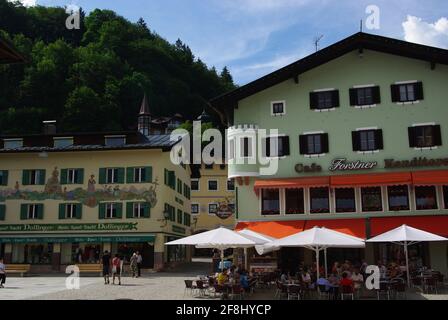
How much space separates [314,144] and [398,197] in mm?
5458

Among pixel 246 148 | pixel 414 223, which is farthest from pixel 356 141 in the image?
pixel 246 148

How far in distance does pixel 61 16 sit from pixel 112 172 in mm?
71458

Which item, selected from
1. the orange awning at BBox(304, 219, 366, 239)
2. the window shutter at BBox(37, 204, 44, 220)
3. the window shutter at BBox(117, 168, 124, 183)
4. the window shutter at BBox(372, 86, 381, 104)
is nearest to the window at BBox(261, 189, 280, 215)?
the orange awning at BBox(304, 219, 366, 239)

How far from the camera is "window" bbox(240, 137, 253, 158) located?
2977 centimetres

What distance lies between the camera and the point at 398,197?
90.2ft

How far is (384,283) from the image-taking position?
1866 cm

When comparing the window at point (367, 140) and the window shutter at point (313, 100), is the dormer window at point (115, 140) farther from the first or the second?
the window at point (367, 140)

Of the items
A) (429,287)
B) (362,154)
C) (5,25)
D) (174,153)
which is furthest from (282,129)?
(5,25)

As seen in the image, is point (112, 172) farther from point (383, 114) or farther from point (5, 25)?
point (5, 25)

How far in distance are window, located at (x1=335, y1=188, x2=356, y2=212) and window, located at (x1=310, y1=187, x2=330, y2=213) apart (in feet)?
1.80

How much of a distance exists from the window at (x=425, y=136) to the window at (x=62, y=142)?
2751cm

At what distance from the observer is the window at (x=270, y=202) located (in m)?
29.0

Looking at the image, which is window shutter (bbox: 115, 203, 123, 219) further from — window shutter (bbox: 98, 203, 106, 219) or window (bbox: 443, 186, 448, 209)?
window (bbox: 443, 186, 448, 209)

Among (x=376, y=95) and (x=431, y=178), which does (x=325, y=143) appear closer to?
(x=376, y=95)
